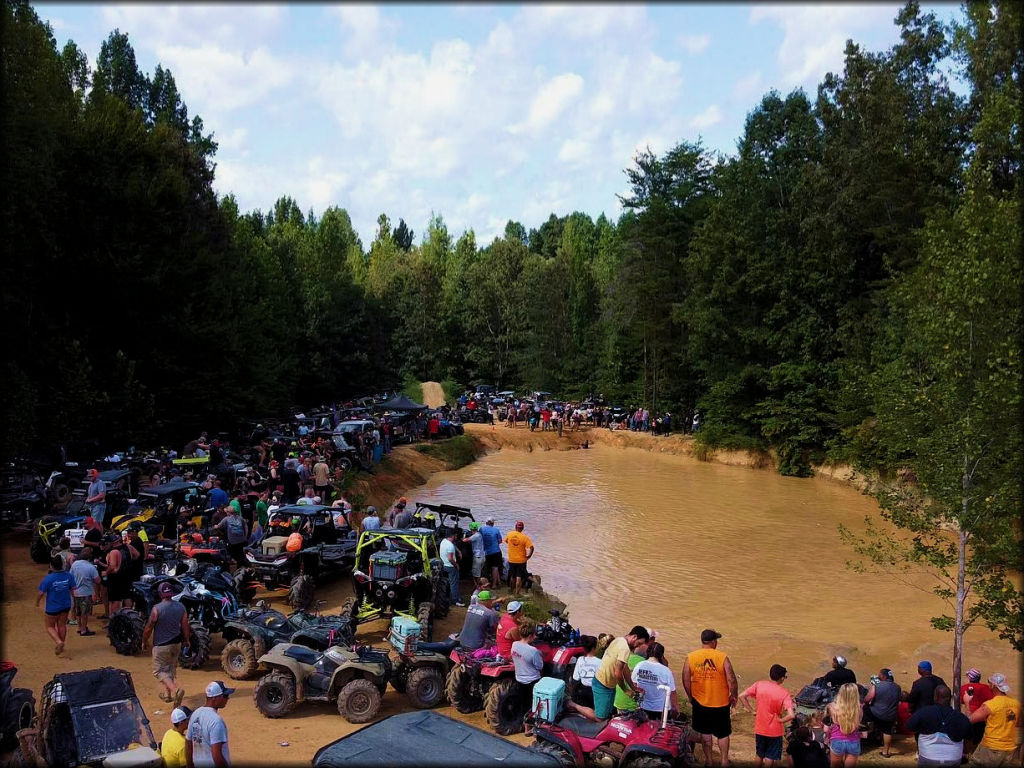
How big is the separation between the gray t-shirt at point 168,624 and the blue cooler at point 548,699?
15.1 ft

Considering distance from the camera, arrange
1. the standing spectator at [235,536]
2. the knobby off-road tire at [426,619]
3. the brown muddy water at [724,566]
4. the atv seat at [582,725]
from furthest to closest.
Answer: the standing spectator at [235,536] < the brown muddy water at [724,566] < the knobby off-road tire at [426,619] < the atv seat at [582,725]

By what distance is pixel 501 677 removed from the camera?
346 inches

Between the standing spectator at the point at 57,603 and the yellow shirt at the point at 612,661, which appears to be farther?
the standing spectator at the point at 57,603

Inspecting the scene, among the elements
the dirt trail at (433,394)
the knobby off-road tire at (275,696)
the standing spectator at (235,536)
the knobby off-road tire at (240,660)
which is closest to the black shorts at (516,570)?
the standing spectator at (235,536)

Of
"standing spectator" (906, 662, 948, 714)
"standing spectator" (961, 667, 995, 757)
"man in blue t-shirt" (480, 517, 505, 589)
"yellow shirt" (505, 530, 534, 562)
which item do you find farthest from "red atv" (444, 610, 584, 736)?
"man in blue t-shirt" (480, 517, 505, 589)

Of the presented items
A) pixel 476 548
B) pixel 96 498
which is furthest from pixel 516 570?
pixel 96 498

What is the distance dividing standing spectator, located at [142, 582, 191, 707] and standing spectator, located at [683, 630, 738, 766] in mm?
6172

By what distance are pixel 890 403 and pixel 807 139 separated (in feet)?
96.7

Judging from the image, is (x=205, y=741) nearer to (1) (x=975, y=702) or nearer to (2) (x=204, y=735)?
(2) (x=204, y=735)

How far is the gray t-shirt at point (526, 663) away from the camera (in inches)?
338

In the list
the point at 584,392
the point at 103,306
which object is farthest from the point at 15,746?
the point at 584,392

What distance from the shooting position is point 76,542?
1308 cm

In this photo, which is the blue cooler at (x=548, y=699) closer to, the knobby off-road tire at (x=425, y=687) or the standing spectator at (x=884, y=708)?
the knobby off-road tire at (x=425, y=687)

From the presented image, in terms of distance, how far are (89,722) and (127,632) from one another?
3639 mm
